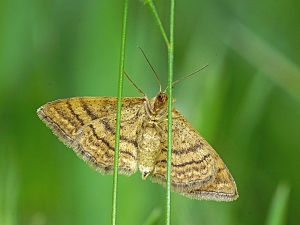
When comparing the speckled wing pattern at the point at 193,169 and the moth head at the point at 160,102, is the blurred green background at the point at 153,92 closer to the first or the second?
the speckled wing pattern at the point at 193,169

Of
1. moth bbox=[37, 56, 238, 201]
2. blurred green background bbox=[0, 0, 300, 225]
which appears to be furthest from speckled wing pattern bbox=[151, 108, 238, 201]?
blurred green background bbox=[0, 0, 300, 225]

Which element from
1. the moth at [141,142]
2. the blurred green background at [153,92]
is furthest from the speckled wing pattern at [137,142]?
the blurred green background at [153,92]

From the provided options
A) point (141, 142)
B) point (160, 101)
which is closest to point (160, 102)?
point (160, 101)

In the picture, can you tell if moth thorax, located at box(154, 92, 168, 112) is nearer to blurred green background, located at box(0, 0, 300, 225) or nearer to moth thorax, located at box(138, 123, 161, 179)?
moth thorax, located at box(138, 123, 161, 179)

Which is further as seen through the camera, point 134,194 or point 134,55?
point 134,55

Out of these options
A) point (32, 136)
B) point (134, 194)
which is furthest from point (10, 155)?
point (134, 194)

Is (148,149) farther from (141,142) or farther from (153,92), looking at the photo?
(153,92)

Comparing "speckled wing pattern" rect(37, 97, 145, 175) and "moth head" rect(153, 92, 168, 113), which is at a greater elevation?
"moth head" rect(153, 92, 168, 113)

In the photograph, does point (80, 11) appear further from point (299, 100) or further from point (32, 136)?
point (299, 100)
